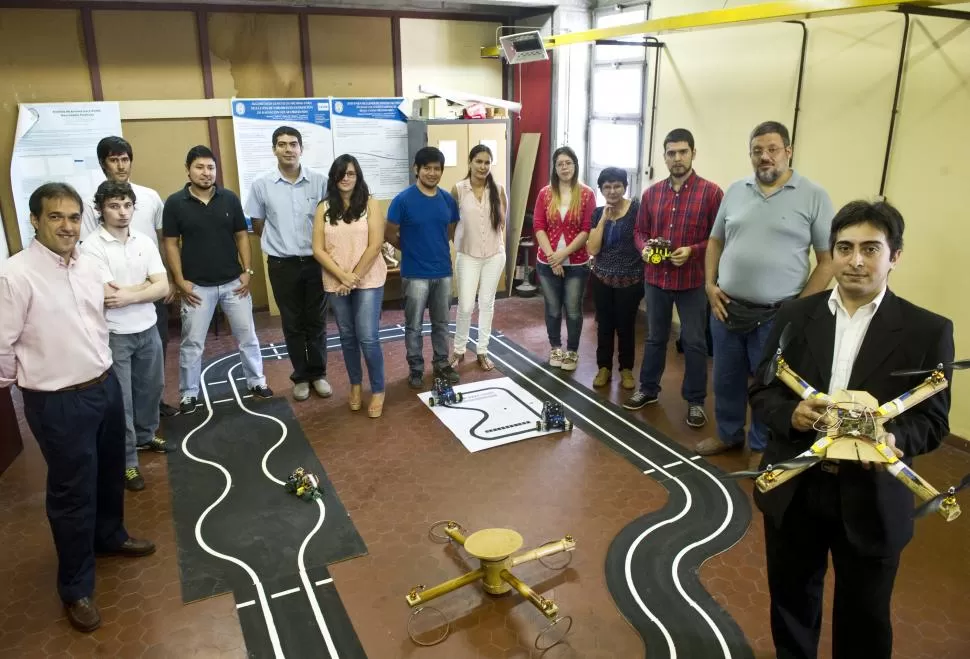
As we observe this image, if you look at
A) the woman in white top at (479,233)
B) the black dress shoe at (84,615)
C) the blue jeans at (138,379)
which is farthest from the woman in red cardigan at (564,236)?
the black dress shoe at (84,615)

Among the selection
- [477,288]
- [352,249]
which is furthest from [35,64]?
[477,288]

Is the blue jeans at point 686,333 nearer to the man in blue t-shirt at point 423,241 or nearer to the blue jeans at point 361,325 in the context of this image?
the man in blue t-shirt at point 423,241

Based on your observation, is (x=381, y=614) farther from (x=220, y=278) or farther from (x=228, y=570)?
(x=220, y=278)

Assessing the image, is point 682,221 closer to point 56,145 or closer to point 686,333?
point 686,333

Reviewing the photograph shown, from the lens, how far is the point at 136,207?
381cm

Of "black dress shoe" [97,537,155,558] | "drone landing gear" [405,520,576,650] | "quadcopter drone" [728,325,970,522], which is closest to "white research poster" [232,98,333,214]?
"black dress shoe" [97,537,155,558]

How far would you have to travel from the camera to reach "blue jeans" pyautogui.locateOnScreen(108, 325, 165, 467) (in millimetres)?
3387

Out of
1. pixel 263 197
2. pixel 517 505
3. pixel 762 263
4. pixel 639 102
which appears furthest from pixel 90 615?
pixel 639 102

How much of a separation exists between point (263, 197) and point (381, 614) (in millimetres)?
2628

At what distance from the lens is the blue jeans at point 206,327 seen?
416 centimetres

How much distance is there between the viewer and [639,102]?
6086 mm

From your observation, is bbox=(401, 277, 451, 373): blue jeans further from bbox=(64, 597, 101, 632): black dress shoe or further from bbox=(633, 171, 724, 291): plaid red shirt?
bbox=(64, 597, 101, 632): black dress shoe

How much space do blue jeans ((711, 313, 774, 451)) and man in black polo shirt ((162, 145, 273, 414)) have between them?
107 inches

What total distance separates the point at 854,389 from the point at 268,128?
5598mm
